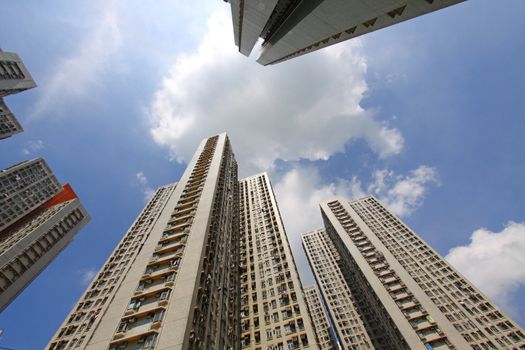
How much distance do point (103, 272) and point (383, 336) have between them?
67841mm

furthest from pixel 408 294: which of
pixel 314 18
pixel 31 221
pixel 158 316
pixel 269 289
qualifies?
pixel 31 221

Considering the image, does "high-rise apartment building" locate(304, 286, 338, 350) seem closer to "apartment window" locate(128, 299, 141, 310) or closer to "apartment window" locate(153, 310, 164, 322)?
"apartment window" locate(128, 299, 141, 310)

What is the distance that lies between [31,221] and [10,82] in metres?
39.8

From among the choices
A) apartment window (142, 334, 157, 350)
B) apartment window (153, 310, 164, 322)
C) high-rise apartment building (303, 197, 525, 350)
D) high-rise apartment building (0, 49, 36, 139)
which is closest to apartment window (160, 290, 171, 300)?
apartment window (153, 310, 164, 322)

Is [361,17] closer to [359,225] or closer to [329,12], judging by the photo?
[329,12]

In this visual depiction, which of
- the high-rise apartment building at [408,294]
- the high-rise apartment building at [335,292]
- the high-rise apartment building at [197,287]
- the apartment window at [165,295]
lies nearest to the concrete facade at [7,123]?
Result: the high-rise apartment building at [197,287]

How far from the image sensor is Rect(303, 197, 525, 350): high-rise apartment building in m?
47.4

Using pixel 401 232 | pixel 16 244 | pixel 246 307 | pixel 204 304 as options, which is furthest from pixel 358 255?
pixel 16 244

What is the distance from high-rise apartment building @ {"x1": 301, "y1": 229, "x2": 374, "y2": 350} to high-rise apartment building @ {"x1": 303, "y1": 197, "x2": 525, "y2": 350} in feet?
5.08

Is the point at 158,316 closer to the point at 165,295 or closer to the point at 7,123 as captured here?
the point at 165,295

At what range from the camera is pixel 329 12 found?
20.1 m

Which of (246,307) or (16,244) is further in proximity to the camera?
(16,244)

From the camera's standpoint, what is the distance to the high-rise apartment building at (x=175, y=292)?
64.1 ft

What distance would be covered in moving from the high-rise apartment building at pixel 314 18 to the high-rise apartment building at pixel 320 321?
71772 mm
